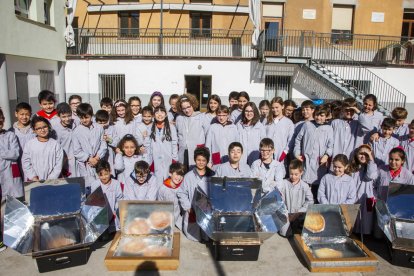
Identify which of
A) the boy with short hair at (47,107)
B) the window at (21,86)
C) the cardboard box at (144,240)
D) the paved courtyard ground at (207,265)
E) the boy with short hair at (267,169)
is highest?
the window at (21,86)

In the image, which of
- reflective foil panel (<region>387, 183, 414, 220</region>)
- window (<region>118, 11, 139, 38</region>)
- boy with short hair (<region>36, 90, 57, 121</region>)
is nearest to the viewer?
reflective foil panel (<region>387, 183, 414, 220</region>)

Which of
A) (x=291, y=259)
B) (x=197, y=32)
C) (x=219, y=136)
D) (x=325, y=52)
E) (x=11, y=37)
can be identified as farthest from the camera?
(x=197, y=32)

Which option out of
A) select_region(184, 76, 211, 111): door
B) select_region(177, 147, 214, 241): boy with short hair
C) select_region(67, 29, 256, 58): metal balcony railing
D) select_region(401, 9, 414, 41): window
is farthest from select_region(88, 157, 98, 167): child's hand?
select_region(401, 9, 414, 41): window

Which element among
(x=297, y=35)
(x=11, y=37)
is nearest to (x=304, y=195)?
(x=11, y=37)

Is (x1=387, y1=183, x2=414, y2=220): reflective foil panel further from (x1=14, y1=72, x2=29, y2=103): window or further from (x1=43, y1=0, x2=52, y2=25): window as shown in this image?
(x1=43, y1=0, x2=52, y2=25): window

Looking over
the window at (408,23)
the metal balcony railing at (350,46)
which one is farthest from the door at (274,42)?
the window at (408,23)

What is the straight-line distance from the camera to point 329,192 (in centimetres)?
437

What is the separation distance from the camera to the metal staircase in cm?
1402

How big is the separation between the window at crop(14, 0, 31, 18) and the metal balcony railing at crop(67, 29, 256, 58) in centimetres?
381

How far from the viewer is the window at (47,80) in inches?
519

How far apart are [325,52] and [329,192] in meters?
12.6

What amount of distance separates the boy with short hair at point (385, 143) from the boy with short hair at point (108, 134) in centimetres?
398

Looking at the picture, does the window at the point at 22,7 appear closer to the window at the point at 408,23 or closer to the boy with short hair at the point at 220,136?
the boy with short hair at the point at 220,136

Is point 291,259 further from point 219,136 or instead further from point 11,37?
point 11,37
